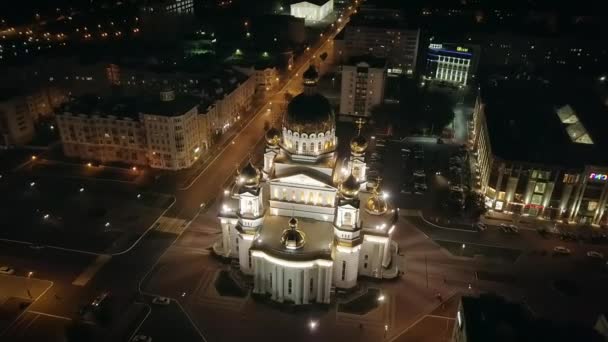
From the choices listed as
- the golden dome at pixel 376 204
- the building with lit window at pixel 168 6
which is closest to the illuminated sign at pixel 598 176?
the golden dome at pixel 376 204

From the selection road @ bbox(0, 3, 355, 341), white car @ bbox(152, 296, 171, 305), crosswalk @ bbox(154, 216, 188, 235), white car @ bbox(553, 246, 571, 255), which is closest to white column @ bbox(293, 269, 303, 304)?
road @ bbox(0, 3, 355, 341)

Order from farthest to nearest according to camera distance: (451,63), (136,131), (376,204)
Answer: (451,63) → (136,131) → (376,204)

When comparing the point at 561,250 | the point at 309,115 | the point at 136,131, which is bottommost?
the point at 561,250

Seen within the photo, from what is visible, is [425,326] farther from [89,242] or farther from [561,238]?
[89,242]

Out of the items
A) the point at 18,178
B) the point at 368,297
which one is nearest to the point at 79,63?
the point at 18,178

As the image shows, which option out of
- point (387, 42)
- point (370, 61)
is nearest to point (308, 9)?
point (387, 42)

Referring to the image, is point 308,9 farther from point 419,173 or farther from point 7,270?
point 7,270
